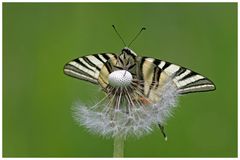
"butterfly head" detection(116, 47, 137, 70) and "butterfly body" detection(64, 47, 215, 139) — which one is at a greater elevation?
"butterfly head" detection(116, 47, 137, 70)

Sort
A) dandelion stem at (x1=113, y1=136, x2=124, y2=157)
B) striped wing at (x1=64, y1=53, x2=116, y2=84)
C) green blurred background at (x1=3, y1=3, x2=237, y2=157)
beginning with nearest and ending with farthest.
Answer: dandelion stem at (x1=113, y1=136, x2=124, y2=157)
striped wing at (x1=64, y1=53, x2=116, y2=84)
green blurred background at (x1=3, y1=3, x2=237, y2=157)

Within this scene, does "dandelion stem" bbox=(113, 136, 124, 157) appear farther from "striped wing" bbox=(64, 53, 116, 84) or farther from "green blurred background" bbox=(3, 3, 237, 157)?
"green blurred background" bbox=(3, 3, 237, 157)

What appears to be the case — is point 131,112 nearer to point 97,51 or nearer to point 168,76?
point 168,76

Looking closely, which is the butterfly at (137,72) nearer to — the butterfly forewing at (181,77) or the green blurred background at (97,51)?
the butterfly forewing at (181,77)

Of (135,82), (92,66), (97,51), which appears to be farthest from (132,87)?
(97,51)

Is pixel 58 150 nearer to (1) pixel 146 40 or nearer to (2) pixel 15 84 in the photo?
(2) pixel 15 84

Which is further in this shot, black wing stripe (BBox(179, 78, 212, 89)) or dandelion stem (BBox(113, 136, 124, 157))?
black wing stripe (BBox(179, 78, 212, 89))

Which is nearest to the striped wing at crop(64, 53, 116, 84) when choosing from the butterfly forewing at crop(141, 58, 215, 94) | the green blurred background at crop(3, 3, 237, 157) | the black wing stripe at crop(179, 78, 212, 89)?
the butterfly forewing at crop(141, 58, 215, 94)
